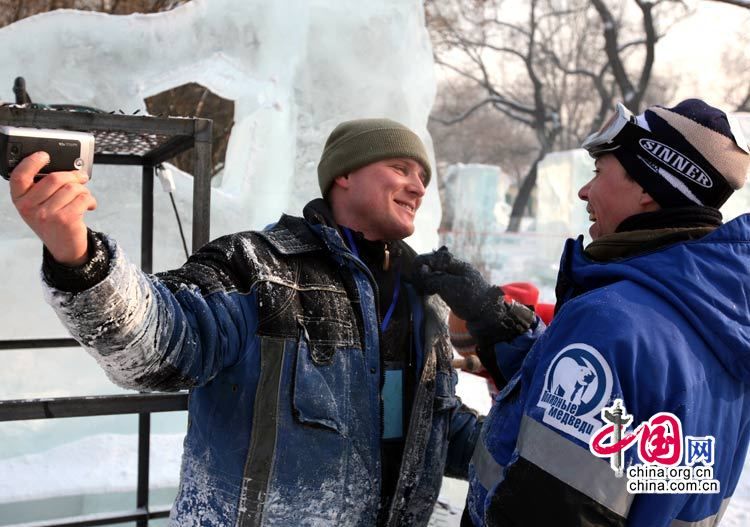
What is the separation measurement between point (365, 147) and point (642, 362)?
106 centimetres

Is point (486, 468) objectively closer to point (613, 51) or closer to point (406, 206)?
point (406, 206)

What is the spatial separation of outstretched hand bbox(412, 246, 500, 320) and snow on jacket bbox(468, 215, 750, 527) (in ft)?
1.81

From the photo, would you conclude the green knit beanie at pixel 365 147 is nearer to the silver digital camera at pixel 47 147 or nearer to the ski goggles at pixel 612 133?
the ski goggles at pixel 612 133

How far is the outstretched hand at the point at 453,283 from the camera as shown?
6.10 feet

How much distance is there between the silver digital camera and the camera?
1.01 metres

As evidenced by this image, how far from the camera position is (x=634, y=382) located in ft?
3.66

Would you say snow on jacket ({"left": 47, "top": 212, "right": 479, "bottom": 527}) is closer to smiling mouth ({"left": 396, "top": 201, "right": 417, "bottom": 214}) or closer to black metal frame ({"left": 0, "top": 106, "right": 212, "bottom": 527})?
smiling mouth ({"left": 396, "top": 201, "right": 417, "bottom": 214})

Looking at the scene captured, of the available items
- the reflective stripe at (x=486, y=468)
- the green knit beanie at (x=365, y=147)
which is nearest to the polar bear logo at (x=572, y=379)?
the reflective stripe at (x=486, y=468)

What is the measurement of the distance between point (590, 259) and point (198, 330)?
814 mm

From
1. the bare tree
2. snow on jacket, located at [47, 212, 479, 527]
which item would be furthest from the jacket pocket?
the bare tree

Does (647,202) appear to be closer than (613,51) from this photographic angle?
Yes

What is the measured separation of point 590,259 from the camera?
1381 mm

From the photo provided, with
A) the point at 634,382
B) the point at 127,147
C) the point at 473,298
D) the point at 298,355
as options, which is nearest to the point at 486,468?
the point at 634,382

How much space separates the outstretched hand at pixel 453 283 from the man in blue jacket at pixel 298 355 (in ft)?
0.19
